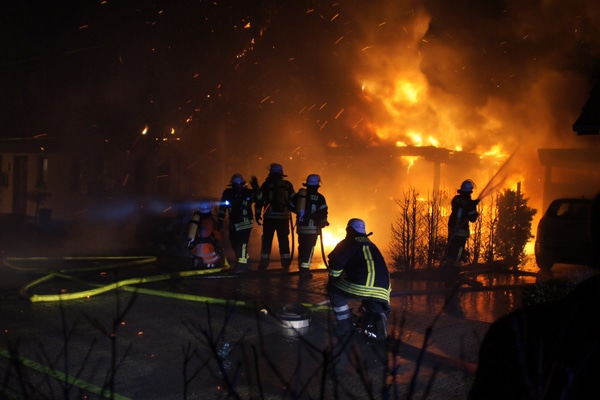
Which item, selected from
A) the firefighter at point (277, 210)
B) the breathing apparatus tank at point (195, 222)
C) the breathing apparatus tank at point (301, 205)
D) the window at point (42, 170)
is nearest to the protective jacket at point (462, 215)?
the breathing apparatus tank at point (301, 205)

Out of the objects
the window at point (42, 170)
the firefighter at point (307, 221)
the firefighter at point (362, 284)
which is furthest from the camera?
the window at point (42, 170)

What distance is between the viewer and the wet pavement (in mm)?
4652

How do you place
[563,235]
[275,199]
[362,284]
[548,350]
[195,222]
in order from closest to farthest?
[548,350], [362,284], [195,222], [275,199], [563,235]

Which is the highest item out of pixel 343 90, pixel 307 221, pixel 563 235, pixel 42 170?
pixel 343 90

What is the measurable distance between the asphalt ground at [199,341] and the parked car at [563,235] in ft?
11.7

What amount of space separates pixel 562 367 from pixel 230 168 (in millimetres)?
17924

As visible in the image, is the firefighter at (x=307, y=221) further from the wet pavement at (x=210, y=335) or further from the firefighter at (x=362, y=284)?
the firefighter at (x=362, y=284)

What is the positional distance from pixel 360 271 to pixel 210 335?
2.97m

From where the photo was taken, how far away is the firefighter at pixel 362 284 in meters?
6.10

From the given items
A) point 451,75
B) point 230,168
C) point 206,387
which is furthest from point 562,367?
point 451,75

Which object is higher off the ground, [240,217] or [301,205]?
[301,205]

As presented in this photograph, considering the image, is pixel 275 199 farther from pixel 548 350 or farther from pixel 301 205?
pixel 548 350

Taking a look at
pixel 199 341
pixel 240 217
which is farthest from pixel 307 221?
pixel 199 341

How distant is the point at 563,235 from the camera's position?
11.3m
